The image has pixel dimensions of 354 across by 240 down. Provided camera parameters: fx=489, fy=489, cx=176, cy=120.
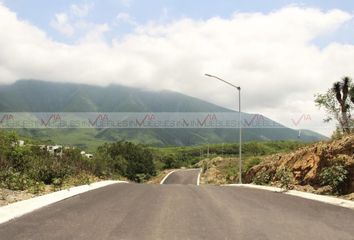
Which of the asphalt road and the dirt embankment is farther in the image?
the dirt embankment

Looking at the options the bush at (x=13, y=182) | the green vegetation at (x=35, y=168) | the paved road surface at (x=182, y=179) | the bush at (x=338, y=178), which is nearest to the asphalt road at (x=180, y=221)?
the bush at (x=13, y=182)

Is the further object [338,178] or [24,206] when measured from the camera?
[338,178]

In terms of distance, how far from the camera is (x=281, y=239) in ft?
31.5

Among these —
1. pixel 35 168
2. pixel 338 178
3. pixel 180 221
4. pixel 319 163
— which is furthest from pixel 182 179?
pixel 180 221

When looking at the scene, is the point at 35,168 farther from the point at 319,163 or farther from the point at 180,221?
the point at 319,163

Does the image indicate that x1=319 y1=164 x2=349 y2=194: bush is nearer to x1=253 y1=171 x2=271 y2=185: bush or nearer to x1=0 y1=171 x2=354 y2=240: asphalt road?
x1=0 y1=171 x2=354 y2=240: asphalt road

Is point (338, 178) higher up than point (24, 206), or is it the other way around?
point (338, 178)

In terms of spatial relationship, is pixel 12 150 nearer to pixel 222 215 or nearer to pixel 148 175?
pixel 222 215

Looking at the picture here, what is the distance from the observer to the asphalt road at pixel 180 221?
32.2 feet

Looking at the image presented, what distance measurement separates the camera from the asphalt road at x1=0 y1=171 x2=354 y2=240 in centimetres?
981

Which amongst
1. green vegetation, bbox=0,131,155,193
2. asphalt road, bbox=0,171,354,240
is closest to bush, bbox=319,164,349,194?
asphalt road, bbox=0,171,354,240

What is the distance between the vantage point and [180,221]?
11.6 meters

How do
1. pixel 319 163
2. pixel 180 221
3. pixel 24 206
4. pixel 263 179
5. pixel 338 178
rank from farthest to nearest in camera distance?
pixel 263 179 → pixel 319 163 → pixel 338 178 → pixel 24 206 → pixel 180 221

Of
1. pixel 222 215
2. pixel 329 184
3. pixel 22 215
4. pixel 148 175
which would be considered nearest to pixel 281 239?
pixel 222 215
